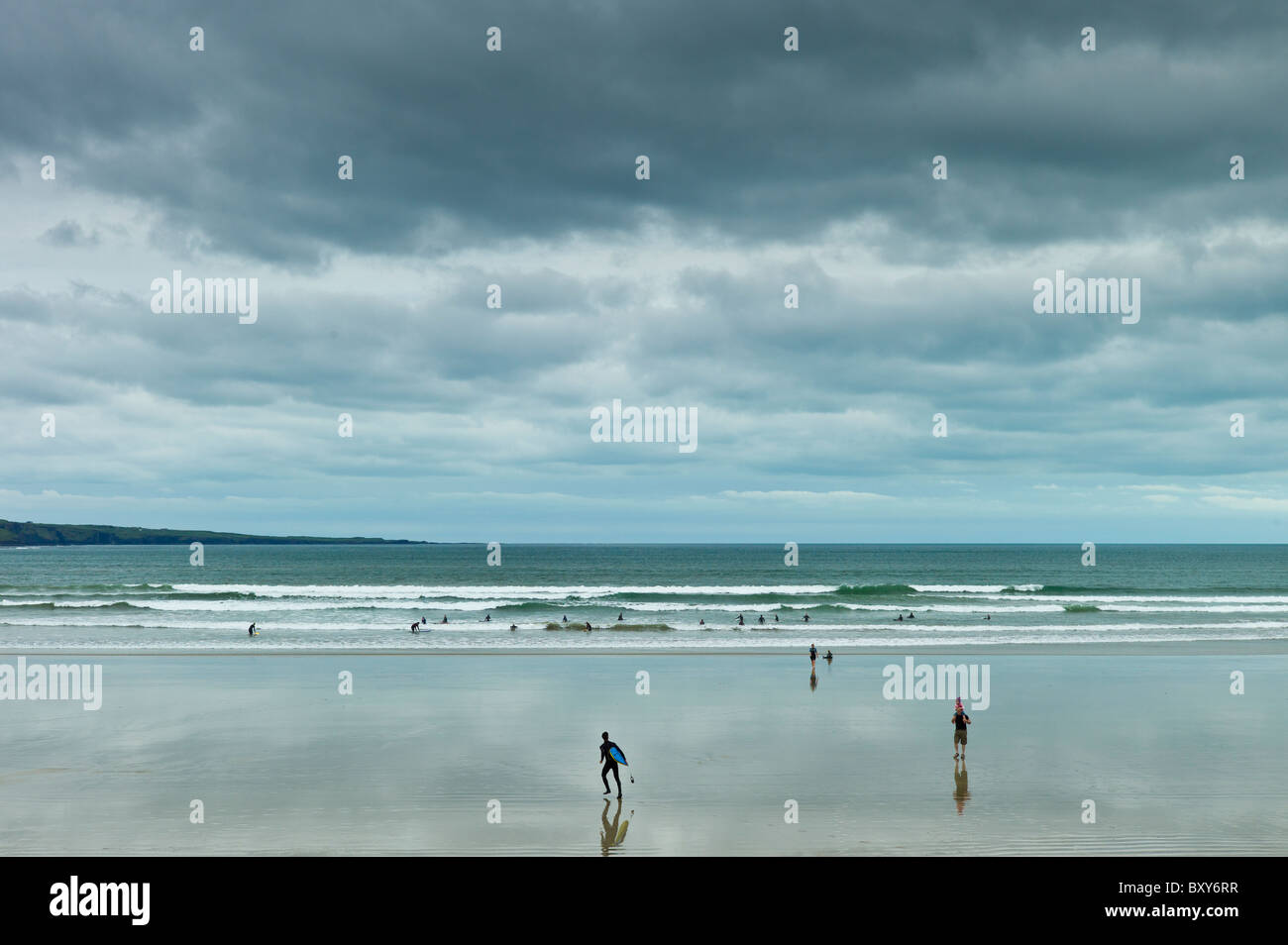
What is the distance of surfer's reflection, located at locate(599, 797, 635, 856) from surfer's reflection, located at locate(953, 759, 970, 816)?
21.1ft

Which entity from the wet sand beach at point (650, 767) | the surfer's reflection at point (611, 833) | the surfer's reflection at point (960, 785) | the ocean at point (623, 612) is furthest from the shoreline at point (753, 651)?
the surfer's reflection at point (611, 833)

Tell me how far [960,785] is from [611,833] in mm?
7982

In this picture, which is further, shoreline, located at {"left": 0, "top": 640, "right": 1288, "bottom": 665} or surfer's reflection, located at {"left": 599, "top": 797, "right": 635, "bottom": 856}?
shoreline, located at {"left": 0, "top": 640, "right": 1288, "bottom": 665}

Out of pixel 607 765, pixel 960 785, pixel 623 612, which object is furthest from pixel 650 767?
pixel 623 612

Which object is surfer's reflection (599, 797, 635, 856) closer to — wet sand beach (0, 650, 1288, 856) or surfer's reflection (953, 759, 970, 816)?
wet sand beach (0, 650, 1288, 856)

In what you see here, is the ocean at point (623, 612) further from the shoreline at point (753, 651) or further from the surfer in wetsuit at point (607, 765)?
the surfer in wetsuit at point (607, 765)

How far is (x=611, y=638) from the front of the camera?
164 feet

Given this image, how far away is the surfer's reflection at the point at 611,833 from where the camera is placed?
15.3 meters

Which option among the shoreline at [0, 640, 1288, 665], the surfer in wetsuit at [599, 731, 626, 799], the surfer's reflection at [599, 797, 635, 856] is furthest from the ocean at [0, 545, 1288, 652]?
the surfer's reflection at [599, 797, 635, 856]

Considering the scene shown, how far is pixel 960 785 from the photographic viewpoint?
19.1 metres

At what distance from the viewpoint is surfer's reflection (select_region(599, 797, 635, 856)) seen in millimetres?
15312
